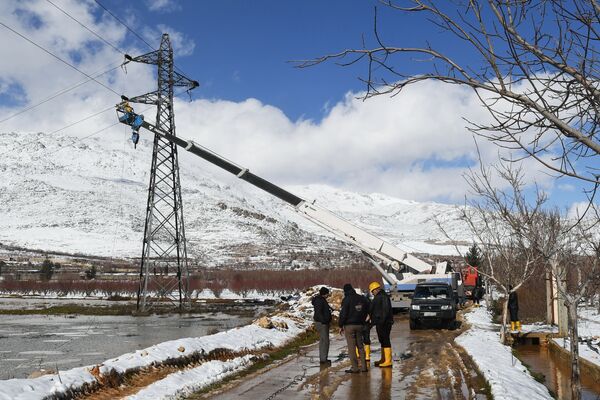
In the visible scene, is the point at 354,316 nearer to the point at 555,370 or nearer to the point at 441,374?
the point at 441,374

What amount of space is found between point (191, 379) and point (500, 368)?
22.1 feet

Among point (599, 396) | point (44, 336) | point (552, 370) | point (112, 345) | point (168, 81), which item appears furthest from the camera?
point (168, 81)

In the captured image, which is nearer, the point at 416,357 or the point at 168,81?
the point at 416,357

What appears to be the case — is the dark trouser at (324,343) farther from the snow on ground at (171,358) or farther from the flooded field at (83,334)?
the flooded field at (83,334)

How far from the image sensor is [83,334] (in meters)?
28.3

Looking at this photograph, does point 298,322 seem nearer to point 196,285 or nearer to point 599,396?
point 599,396

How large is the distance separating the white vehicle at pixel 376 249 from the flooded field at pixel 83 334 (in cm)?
706

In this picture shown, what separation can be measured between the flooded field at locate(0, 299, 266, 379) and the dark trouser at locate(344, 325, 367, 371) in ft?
27.7

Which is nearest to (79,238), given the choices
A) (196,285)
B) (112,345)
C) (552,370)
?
(196,285)

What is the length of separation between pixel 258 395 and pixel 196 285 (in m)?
68.9

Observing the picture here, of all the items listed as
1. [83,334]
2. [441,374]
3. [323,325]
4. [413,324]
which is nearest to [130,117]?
[83,334]

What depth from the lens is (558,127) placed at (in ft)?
13.5

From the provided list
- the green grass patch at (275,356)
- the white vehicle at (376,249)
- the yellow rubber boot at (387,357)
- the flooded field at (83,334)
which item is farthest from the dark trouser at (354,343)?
the white vehicle at (376,249)

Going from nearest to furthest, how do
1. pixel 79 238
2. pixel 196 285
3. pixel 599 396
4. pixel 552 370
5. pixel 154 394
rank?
pixel 154 394
pixel 599 396
pixel 552 370
pixel 196 285
pixel 79 238
